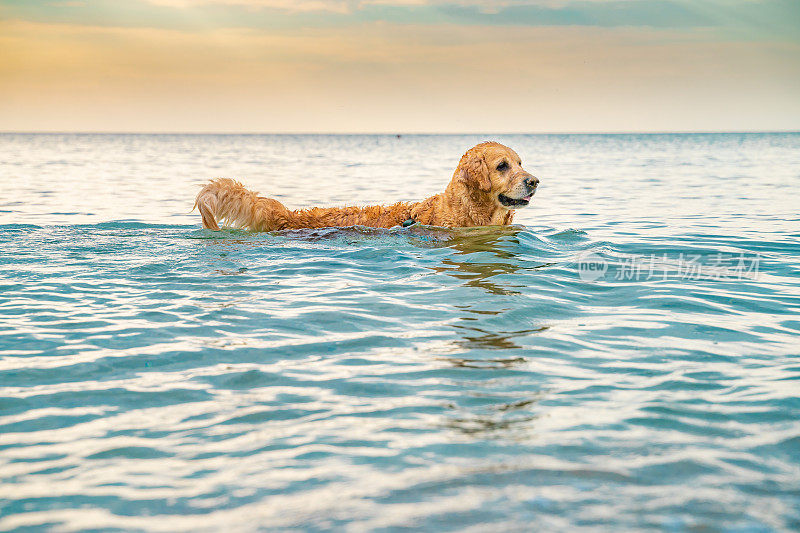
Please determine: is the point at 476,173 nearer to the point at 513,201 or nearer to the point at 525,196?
the point at 513,201

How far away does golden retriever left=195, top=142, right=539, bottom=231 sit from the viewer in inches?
346

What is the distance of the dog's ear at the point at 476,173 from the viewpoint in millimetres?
8836

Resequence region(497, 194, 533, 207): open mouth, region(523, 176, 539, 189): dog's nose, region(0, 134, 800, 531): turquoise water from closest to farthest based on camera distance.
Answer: region(0, 134, 800, 531): turquoise water, region(523, 176, 539, 189): dog's nose, region(497, 194, 533, 207): open mouth

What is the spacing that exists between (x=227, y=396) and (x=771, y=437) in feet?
9.34

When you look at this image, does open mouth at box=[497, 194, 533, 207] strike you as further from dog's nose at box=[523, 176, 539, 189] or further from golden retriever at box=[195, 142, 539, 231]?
dog's nose at box=[523, 176, 539, 189]

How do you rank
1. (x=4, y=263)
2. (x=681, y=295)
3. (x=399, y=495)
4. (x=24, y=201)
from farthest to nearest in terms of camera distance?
(x=24, y=201), (x=4, y=263), (x=681, y=295), (x=399, y=495)

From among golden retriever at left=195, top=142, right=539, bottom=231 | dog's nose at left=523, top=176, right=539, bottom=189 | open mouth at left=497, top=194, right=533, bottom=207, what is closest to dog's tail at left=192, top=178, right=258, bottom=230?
golden retriever at left=195, top=142, right=539, bottom=231

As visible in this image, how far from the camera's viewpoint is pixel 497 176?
8773 mm

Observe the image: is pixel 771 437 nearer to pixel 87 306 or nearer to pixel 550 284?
pixel 550 284

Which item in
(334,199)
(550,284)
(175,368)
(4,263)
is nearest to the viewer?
(175,368)

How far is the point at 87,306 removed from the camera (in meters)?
5.87

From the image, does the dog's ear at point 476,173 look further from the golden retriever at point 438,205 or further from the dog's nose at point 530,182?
the dog's nose at point 530,182

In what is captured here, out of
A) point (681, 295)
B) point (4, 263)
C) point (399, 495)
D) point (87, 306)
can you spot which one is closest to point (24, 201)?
point (4, 263)

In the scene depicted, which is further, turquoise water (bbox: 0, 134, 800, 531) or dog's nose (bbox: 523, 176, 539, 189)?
dog's nose (bbox: 523, 176, 539, 189)
